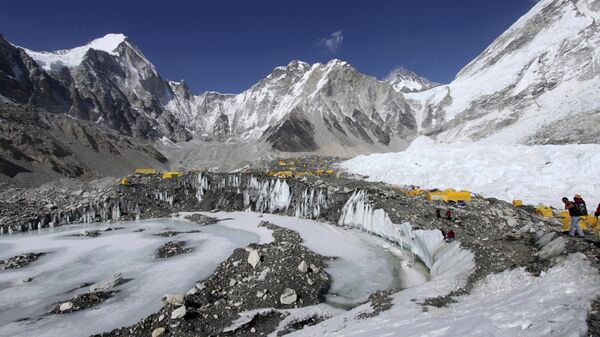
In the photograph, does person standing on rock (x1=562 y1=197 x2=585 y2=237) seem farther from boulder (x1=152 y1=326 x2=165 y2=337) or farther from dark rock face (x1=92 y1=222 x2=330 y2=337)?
boulder (x1=152 y1=326 x2=165 y2=337)

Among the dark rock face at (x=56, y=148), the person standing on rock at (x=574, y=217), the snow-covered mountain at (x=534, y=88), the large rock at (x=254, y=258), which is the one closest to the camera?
the person standing on rock at (x=574, y=217)

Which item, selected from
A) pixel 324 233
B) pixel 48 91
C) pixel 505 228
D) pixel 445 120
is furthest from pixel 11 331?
pixel 445 120

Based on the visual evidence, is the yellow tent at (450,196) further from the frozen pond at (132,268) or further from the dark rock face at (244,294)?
the dark rock face at (244,294)

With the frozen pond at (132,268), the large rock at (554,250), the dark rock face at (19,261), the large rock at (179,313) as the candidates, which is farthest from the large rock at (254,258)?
the dark rock face at (19,261)

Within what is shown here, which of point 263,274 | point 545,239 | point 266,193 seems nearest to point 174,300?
point 263,274

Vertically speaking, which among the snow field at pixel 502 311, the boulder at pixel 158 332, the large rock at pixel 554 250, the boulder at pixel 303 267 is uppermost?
the large rock at pixel 554 250

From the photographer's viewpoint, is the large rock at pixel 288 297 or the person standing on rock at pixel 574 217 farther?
the large rock at pixel 288 297

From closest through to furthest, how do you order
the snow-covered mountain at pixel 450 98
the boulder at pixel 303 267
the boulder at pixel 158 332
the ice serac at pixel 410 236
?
the boulder at pixel 158 332 < the ice serac at pixel 410 236 < the boulder at pixel 303 267 < the snow-covered mountain at pixel 450 98

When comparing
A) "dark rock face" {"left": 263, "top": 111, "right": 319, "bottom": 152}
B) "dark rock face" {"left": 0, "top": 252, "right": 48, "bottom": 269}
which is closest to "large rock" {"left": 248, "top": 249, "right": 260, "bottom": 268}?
"dark rock face" {"left": 0, "top": 252, "right": 48, "bottom": 269}
